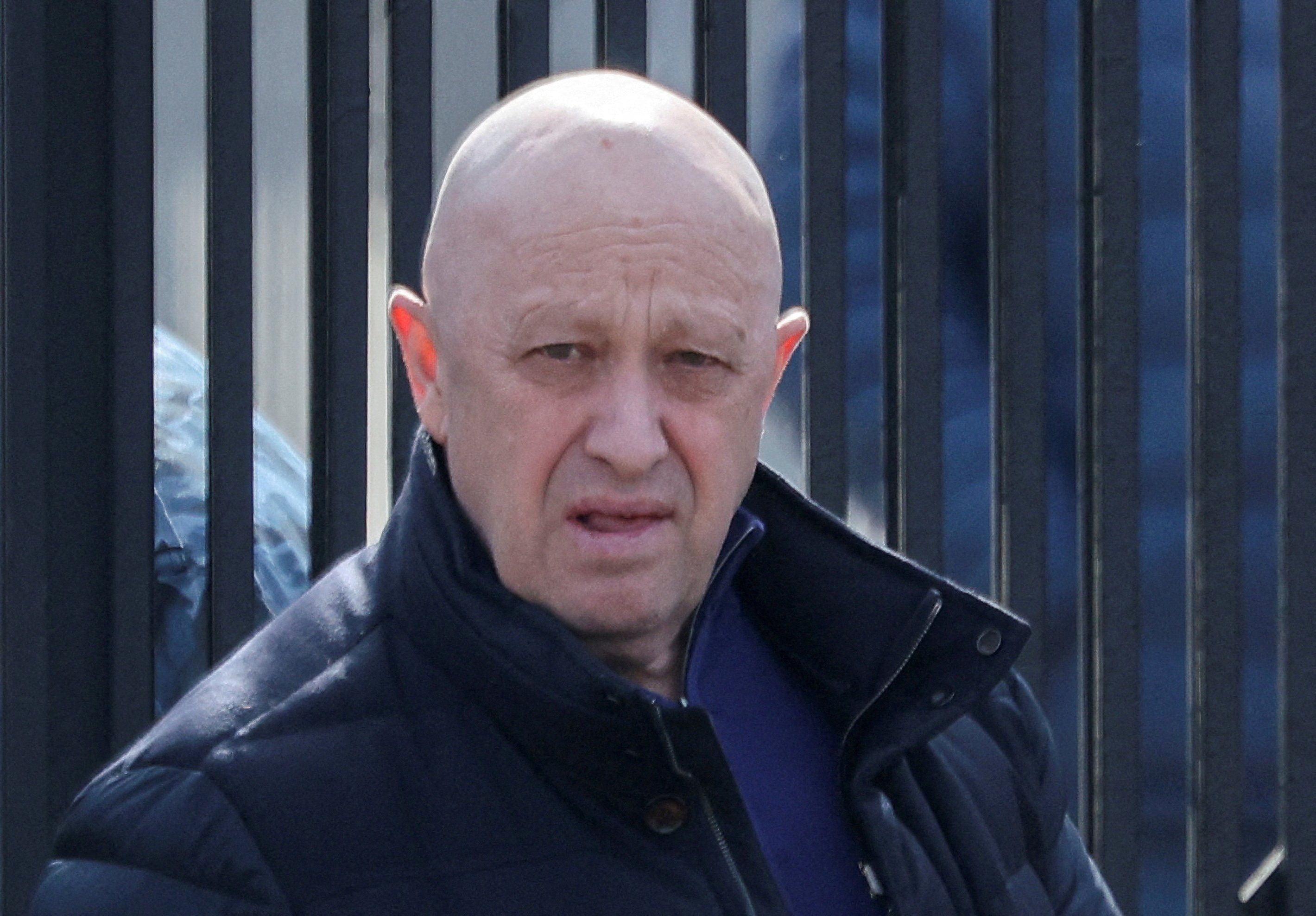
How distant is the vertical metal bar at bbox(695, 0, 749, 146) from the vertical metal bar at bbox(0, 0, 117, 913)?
2.75 ft

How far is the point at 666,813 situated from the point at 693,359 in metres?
0.35

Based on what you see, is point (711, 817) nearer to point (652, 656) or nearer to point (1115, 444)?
point (652, 656)

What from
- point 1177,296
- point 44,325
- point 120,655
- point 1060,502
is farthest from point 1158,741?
point 44,325

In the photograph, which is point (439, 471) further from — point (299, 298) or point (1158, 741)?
point (1158, 741)

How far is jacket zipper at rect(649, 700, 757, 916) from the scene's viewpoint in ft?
3.97

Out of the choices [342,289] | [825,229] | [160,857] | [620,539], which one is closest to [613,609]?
[620,539]

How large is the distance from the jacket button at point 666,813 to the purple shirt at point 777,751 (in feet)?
0.31

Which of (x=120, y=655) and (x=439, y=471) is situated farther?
(x=120, y=655)

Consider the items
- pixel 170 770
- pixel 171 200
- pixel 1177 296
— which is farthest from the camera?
pixel 1177 296

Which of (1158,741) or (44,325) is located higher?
(44,325)

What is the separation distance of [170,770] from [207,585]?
1.18 metres

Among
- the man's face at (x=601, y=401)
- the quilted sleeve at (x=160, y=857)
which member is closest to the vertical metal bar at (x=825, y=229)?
the man's face at (x=601, y=401)

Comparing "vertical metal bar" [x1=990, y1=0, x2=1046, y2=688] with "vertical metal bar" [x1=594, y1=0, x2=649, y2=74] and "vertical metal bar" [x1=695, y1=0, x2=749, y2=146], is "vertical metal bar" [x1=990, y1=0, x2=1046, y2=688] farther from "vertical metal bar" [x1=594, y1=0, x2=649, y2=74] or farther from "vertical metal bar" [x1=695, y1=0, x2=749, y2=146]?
"vertical metal bar" [x1=594, y1=0, x2=649, y2=74]

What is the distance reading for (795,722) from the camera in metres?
1.44
